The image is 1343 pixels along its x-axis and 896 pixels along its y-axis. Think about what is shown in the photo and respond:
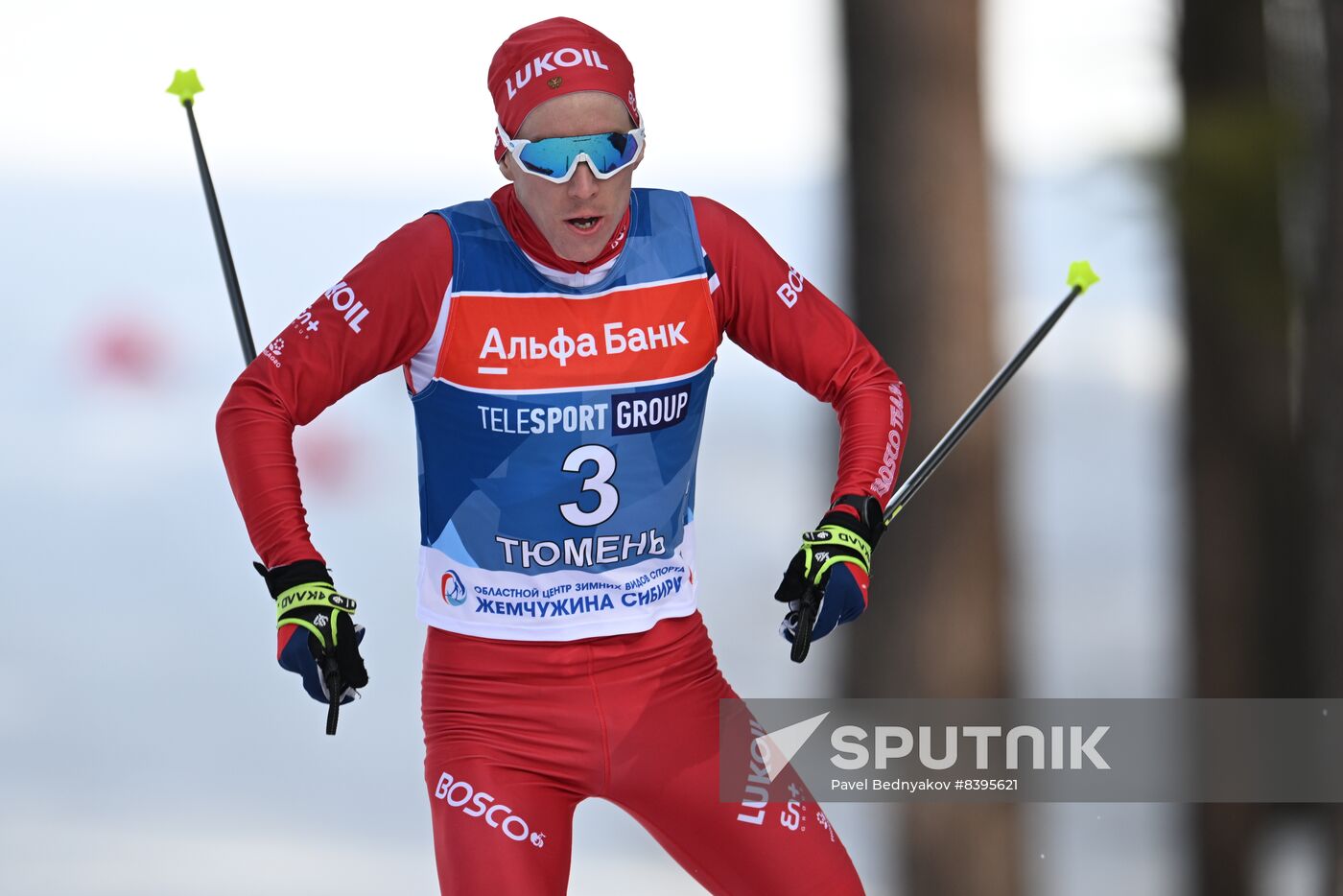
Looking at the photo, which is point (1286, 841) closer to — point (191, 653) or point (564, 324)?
point (191, 653)

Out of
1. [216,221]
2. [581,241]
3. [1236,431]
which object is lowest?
[581,241]

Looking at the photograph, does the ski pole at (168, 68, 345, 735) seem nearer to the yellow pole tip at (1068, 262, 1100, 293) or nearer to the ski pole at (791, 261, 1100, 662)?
the ski pole at (791, 261, 1100, 662)

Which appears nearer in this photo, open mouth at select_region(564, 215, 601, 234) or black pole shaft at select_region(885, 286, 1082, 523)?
open mouth at select_region(564, 215, 601, 234)

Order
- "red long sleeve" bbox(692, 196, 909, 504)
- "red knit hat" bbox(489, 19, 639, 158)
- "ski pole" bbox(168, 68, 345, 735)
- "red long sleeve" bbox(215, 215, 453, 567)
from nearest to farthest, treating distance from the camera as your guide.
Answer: "red long sleeve" bbox(215, 215, 453, 567), "red knit hat" bbox(489, 19, 639, 158), "red long sleeve" bbox(692, 196, 909, 504), "ski pole" bbox(168, 68, 345, 735)

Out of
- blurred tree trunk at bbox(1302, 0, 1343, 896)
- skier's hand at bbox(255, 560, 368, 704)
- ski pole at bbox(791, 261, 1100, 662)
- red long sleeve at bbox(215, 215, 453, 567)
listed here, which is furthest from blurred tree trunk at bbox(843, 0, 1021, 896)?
skier's hand at bbox(255, 560, 368, 704)

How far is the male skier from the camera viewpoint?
11.6 ft

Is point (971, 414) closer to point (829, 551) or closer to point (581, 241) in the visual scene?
point (829, 551)

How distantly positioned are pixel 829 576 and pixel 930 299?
3.36m

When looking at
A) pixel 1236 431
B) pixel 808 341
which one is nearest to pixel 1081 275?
pixel 808 341

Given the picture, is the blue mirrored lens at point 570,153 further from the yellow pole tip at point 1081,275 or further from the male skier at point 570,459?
the yellow pole tip at point 1081,275

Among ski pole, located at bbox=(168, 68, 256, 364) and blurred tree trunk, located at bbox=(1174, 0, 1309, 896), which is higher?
blurred tree trunk, located at bbox=(1174, 0, 1309, 896)

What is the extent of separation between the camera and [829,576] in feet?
11.7

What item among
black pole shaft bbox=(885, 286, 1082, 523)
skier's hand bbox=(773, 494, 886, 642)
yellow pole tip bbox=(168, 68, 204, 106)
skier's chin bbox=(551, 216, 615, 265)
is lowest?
skier's hand bbox=(773, 494, 886, 642)

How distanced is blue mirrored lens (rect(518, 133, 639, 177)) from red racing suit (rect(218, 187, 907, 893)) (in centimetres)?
21
